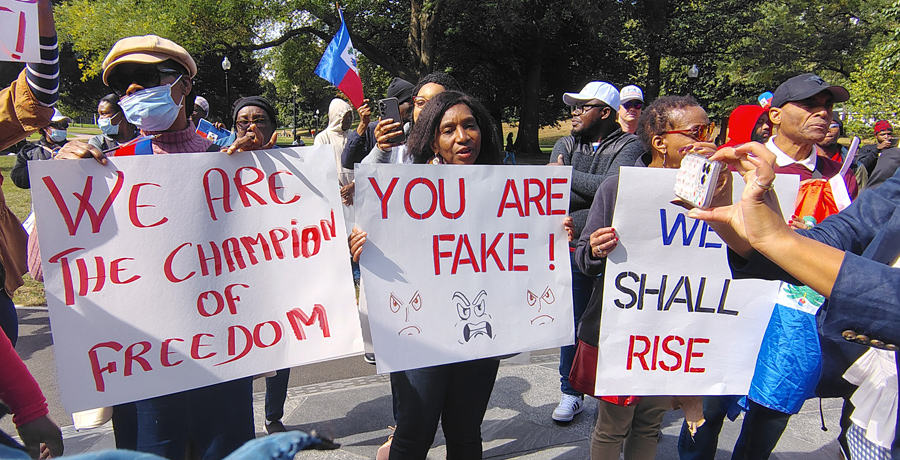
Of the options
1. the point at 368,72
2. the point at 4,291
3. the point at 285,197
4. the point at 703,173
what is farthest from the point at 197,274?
the point at 368,72

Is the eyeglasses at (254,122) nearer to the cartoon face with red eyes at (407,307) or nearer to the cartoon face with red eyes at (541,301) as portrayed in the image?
the cartoon face with red eyes at (407,307)

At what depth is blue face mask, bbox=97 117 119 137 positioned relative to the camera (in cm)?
421

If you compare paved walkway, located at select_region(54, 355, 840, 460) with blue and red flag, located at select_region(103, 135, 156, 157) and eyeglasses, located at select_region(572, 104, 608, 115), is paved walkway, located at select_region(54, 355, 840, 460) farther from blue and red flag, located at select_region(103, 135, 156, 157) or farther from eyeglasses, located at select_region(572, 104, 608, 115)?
eyeglasses, located at select_region(572, 104, 608, 115)

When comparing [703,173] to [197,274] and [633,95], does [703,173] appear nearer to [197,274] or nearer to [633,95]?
[197,274]

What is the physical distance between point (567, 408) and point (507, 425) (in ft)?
1.23

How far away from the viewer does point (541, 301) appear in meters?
2.44

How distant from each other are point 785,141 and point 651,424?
1490 millimetres

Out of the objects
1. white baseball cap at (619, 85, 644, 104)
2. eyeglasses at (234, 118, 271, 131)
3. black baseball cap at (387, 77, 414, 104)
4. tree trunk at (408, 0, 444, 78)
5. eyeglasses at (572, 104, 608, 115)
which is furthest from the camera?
tree trunk at (408, 0, 444, 78)

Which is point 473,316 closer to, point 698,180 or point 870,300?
point 698,180

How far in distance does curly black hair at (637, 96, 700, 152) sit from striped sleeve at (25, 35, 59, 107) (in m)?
2.39

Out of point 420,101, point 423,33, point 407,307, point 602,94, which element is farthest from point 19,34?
point 423,33

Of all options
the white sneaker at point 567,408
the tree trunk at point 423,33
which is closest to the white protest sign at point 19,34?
the white sneaker at point 567,408

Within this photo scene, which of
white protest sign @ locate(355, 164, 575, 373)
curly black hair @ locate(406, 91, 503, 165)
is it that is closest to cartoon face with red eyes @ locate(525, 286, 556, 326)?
white protest sign @ locate(355, 164, 575, 373)

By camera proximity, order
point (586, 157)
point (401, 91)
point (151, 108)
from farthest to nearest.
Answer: point (401, 91) → point (586, 157) → point (151, 108)
